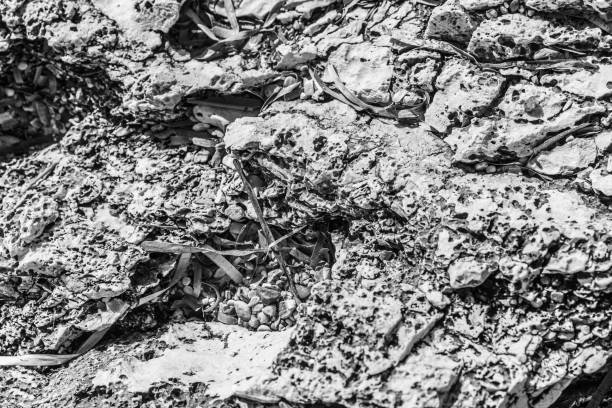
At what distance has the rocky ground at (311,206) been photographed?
1.69m

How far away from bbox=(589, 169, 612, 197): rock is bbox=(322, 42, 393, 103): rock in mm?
630

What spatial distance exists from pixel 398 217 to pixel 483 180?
26cm

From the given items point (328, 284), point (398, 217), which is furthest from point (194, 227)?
point (398, 217)

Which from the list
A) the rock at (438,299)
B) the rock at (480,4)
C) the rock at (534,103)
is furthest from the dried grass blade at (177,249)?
A: the rock at (480,4)

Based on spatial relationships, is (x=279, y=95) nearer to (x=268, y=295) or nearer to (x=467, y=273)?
(x=268, y=295)

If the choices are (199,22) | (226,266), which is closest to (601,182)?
(226,266)

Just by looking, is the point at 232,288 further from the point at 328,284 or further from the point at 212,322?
the point at 328,284

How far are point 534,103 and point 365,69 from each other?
0.53 metres

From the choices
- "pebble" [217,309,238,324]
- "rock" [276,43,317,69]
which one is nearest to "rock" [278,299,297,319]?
"pebble" [217,309,238,324]

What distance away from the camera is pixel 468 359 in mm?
1679

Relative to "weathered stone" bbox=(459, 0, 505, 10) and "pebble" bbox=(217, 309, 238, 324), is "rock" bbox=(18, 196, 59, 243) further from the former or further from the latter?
"weathered stone" bbox=(459, 0, 505, 10)

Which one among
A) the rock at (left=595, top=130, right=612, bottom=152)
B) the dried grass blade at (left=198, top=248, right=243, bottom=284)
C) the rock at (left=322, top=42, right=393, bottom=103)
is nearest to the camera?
the rock at (left=595, top=130, right=612, bottom=152)

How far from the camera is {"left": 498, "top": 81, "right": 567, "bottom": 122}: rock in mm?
1803

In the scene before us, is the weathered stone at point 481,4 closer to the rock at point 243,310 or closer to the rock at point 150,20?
the rock at point 150,20
